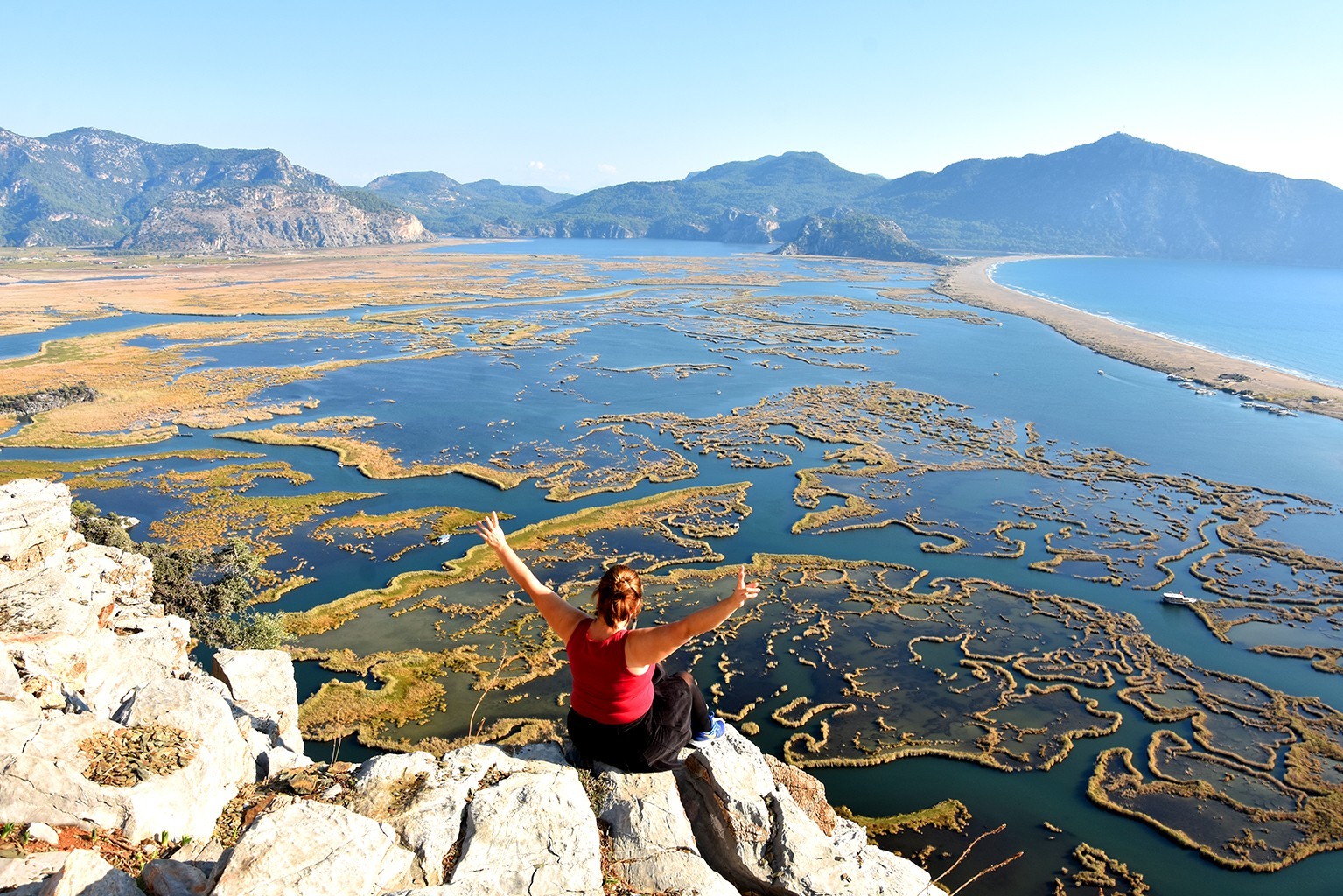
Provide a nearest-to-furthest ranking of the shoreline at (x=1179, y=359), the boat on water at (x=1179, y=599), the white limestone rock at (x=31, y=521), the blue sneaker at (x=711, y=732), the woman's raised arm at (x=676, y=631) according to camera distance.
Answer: the woman's raised arm at (x=676, y=631) < the blue sneaker at (x=711, y=732) < the white limestone rock at (x=31, y=521) < the boat on water at (x=1179, y=599) < the shoreline at (x=1179, y=359)

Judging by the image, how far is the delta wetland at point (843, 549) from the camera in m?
27.0

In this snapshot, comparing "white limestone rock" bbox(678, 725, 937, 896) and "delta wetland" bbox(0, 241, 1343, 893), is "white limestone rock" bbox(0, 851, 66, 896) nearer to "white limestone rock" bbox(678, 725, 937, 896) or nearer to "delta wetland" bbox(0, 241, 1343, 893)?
"white limestone rock" bbox(678, 725, 937, 896)

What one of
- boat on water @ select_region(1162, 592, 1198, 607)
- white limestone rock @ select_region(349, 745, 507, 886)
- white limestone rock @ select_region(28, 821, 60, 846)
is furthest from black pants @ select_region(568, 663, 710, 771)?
boat on water @ select_region(1162, 592, 1198, 607)

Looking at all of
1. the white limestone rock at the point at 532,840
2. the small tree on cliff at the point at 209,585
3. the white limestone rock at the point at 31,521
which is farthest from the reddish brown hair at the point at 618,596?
the small tree on cliff at the point at 209,585

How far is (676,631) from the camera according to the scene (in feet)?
25.3

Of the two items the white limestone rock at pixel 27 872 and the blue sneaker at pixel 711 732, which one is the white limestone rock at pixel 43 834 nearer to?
the white limestone rock at pixel 27 872

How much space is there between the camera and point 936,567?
42.3 meters

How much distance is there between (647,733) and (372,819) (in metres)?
3.60

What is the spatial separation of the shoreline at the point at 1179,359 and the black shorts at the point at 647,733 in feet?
318

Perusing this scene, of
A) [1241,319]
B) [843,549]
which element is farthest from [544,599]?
[1241,319]

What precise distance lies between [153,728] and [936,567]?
38689 millimetres

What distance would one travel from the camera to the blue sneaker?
1147 centimetres

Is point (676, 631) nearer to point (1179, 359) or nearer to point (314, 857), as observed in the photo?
point (314, 857)

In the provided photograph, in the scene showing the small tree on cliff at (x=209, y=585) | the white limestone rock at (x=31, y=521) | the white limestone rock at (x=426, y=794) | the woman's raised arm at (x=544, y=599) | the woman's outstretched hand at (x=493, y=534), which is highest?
the woman's outstretched hand at (x=493, y=534)
